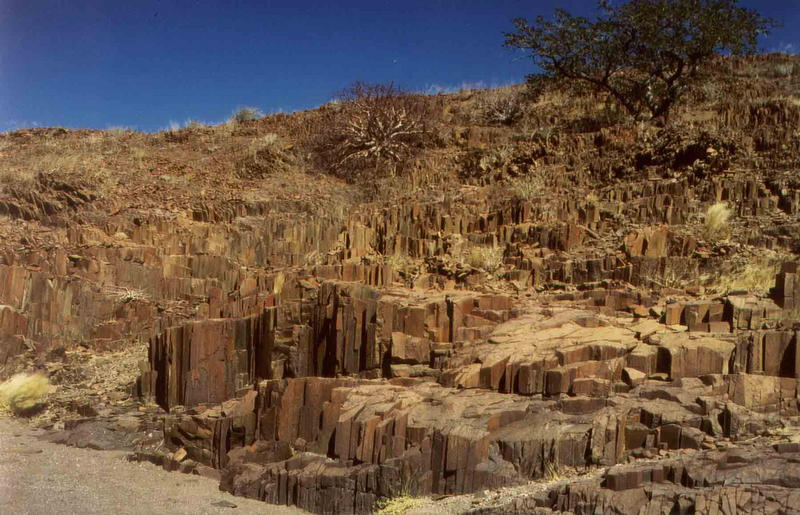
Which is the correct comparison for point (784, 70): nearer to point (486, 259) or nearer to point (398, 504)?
point (486, 259)

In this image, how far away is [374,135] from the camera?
19.7 m

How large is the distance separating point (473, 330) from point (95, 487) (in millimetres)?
4166

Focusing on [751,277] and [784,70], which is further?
[784,70]

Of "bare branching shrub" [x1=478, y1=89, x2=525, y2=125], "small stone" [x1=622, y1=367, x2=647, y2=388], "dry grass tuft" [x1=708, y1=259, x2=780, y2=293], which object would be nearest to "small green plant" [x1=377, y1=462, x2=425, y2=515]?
"small stone" [x1=622, y1=367, x2=647, y2=388]

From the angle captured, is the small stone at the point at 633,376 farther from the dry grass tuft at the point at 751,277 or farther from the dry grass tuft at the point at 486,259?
the dry grass tuft at the point at 486,259

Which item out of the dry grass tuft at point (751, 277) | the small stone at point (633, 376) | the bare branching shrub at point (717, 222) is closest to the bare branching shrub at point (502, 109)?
the bare branching shrub at point (717, 222)

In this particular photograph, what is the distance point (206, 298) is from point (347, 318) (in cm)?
404

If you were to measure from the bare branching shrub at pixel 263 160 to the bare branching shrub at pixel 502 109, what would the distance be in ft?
21.8

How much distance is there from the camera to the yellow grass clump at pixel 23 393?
8473mm

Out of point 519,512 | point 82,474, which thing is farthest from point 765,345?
point 82,474

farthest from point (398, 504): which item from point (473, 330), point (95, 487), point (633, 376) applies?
point (95, 487)

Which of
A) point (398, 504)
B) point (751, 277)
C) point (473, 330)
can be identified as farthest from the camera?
point (751, 277)

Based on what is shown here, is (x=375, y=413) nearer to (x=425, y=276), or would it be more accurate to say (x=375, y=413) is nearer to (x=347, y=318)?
(x=347, y=318)

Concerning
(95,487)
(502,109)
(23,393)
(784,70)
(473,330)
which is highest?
(784,70)
